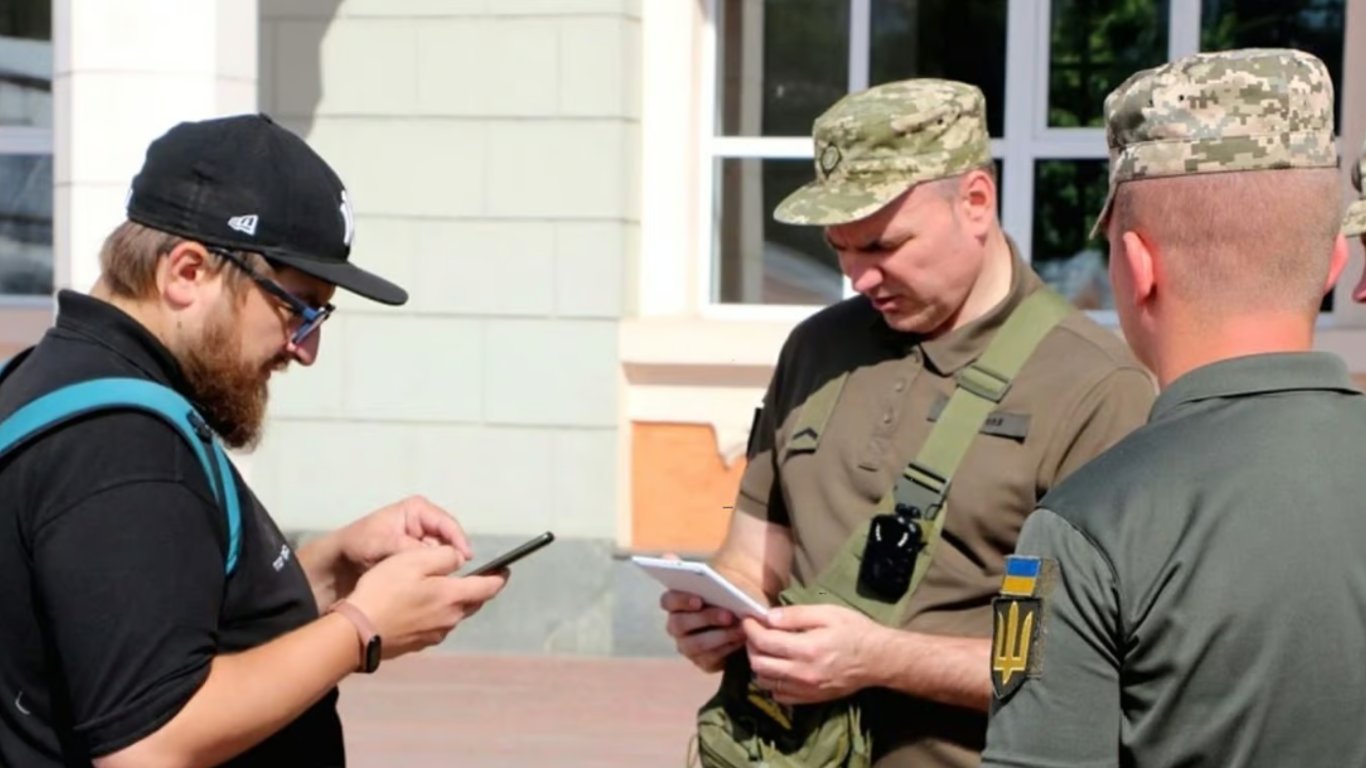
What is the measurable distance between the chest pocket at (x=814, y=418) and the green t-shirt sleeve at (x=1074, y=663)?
1.44 metres

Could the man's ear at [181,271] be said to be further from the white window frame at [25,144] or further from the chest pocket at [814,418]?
the white window frame at [25,144]

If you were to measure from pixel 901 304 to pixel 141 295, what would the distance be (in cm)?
121

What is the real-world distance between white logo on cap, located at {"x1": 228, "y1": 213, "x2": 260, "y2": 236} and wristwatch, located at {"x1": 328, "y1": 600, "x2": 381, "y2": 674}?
0.48 meters

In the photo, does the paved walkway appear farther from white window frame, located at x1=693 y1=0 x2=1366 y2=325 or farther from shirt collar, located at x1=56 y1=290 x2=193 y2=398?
shirt collar, located at x1=56 y1=290 x2=193 y2=398

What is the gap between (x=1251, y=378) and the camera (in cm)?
215

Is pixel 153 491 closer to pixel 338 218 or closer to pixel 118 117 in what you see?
pixel 338 218

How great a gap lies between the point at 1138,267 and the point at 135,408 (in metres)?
1.19

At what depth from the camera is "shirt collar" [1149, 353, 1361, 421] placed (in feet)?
7.07

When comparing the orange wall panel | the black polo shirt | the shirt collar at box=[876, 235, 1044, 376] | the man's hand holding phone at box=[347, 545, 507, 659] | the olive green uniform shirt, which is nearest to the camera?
the olive green uniform shirt

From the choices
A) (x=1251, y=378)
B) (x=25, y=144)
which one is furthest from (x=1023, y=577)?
(x=25, y=144)

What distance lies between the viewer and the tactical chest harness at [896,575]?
11.1 feet

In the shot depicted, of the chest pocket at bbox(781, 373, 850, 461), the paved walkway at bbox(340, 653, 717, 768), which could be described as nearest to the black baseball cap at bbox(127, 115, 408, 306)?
the chest pocket at bbox(781, 373, 850, 461)

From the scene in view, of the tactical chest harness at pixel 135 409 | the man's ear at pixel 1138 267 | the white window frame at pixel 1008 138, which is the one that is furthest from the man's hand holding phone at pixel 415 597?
the white window frame at pixel 1008 138

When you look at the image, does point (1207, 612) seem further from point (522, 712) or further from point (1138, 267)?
point (522, 712)
